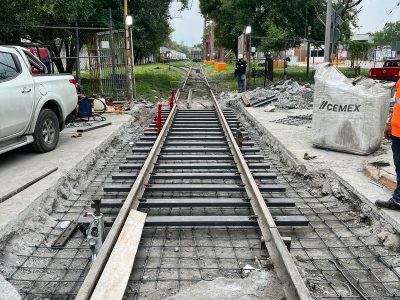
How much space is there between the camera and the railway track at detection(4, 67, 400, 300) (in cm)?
377

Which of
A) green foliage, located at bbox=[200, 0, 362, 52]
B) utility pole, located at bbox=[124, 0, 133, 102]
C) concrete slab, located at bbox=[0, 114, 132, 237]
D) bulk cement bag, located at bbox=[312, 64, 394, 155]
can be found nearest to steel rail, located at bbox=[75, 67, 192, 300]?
concrete slab, located at bbox=[0, 114, 132, 237]

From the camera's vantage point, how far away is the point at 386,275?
4.04 metres

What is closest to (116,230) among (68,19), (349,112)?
(349,112)

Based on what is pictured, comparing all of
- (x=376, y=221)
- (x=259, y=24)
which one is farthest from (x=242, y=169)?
(x=259, y=24)

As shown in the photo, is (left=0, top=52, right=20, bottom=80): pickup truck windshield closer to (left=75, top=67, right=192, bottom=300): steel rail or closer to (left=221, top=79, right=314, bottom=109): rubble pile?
(left=75, top=67, right=192, bottom=300): steel rail

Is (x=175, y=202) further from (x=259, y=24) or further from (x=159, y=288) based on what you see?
(x=259, y=24)

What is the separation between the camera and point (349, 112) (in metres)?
7.89

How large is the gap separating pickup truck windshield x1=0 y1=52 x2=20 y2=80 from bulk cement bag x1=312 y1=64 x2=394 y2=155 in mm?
5760

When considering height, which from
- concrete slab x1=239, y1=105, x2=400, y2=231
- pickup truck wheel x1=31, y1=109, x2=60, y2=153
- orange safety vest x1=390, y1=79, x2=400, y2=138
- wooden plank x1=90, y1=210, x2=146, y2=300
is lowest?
concrete slab x1=239, y1=105, x2=400, y2=231

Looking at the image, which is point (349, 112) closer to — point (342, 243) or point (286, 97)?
point (342, 243)

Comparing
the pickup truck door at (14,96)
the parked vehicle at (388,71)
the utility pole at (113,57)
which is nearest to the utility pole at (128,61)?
the utility pole at (113,57)

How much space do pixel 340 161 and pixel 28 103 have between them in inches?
223

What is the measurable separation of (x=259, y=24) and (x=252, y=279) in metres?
27.5

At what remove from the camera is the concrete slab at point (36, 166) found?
16.6ft
